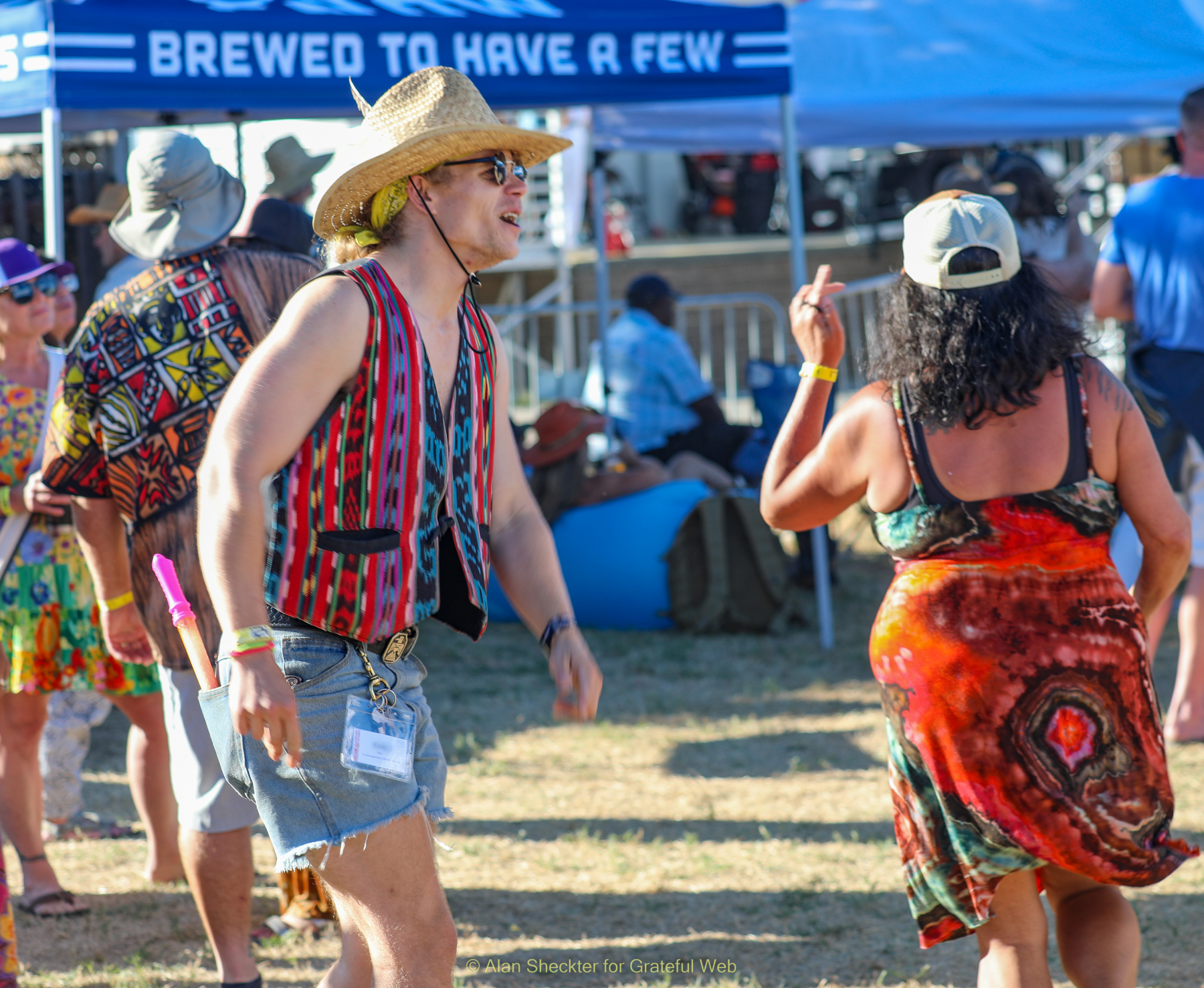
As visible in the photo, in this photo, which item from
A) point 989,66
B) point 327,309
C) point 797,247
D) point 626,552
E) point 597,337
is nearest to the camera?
point 327,309

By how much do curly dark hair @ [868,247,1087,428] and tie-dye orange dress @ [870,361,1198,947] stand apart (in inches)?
2.1

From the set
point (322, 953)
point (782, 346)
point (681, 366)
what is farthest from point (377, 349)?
point (782, 346)

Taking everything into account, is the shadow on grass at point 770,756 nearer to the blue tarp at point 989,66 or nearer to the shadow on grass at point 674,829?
the shadow on grass at point 674,829

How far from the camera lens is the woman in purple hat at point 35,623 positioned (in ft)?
11.6

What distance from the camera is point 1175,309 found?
14.9 feet

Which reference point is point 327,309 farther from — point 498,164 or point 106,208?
point 106,208

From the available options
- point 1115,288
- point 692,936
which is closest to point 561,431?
point 1115,288

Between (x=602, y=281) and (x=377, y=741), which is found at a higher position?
(x=602, y=281)

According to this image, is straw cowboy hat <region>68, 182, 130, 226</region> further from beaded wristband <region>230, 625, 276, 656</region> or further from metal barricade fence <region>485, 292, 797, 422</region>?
beaded wristband <region>230, 625, 276, 656</region>

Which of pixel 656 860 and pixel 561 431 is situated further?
pixel 561 431

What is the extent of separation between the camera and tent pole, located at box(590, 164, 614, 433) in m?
7.93

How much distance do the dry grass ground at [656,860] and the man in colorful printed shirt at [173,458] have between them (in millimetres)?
509

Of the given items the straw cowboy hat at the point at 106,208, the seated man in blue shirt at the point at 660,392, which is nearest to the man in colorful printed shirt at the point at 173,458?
the straw cowboy hat at the point at 106,208

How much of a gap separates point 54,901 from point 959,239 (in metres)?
2.87
